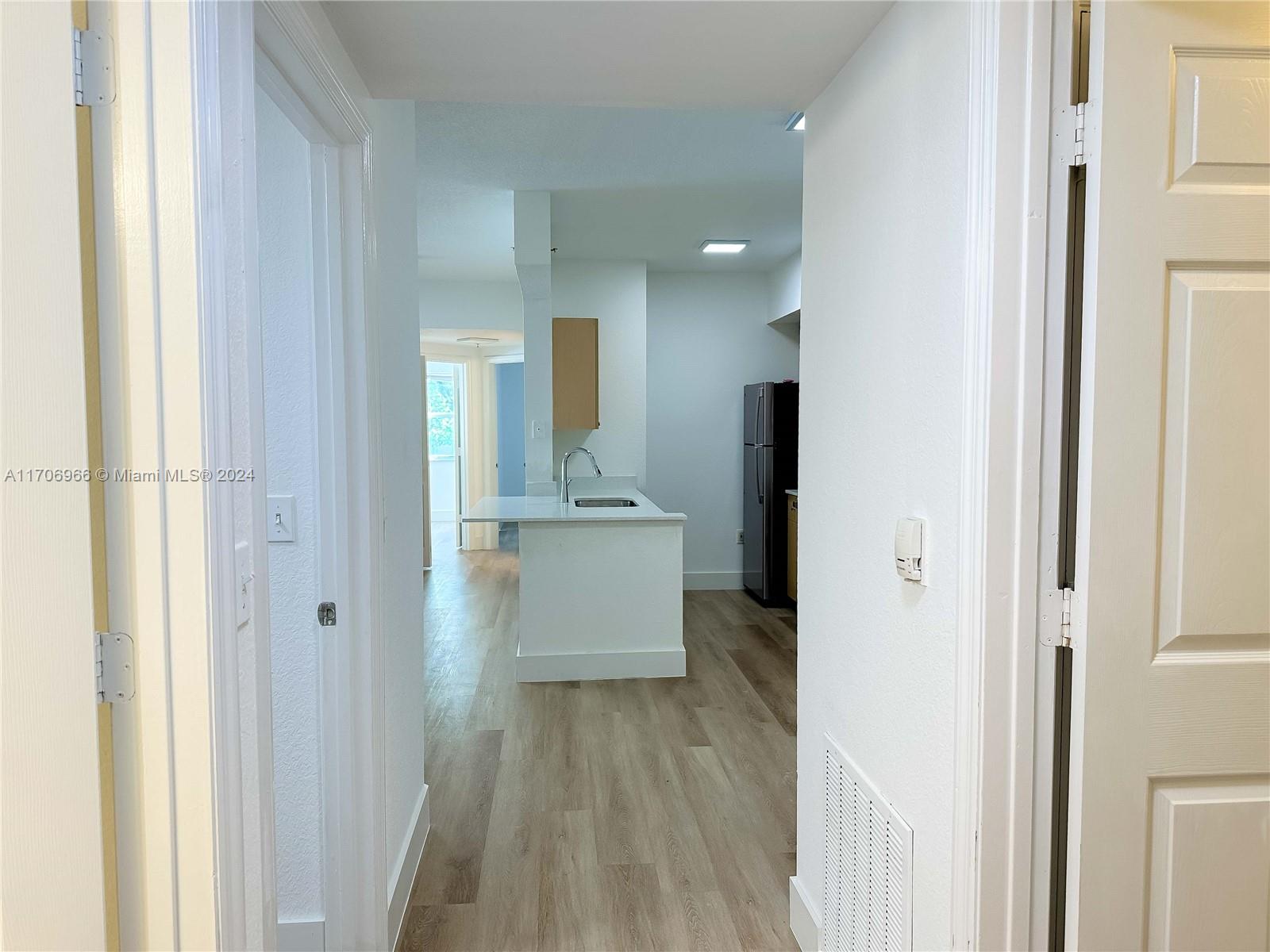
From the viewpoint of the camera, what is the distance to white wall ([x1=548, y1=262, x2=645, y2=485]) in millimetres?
6160

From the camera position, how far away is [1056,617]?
127 cm

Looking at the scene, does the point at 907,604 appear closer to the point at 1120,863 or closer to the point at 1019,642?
the point at 1019,642

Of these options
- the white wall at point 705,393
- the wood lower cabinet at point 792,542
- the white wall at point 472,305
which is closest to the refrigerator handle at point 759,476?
the wood lower cabinet at point 792,542

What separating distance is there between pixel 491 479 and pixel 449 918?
7082 mm

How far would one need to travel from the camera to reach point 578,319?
5621 millimetres

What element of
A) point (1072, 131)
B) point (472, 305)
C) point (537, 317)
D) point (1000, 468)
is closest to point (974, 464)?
point (1000, 468)

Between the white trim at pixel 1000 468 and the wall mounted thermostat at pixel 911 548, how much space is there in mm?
148

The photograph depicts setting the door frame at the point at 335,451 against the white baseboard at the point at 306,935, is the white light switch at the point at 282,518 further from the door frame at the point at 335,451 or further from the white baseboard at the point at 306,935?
the white baseboard at the point at 306,935

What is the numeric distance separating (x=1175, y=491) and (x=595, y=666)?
3419 millimetres

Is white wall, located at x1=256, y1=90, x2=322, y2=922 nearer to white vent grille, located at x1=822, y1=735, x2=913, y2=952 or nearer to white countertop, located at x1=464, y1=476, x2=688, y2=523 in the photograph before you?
white vent grille, located at x1=822, y1=735, x2=913, y2=952

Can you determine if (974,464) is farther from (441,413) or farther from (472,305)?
(441,413)

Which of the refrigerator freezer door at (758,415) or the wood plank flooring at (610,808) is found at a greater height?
the refrigerator freezer door at (758,415)

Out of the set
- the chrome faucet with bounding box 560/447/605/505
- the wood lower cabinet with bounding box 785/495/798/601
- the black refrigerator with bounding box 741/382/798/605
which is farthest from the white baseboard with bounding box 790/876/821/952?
the black refrigerator with bounding box 741/382/798/605

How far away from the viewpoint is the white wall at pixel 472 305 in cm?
732
